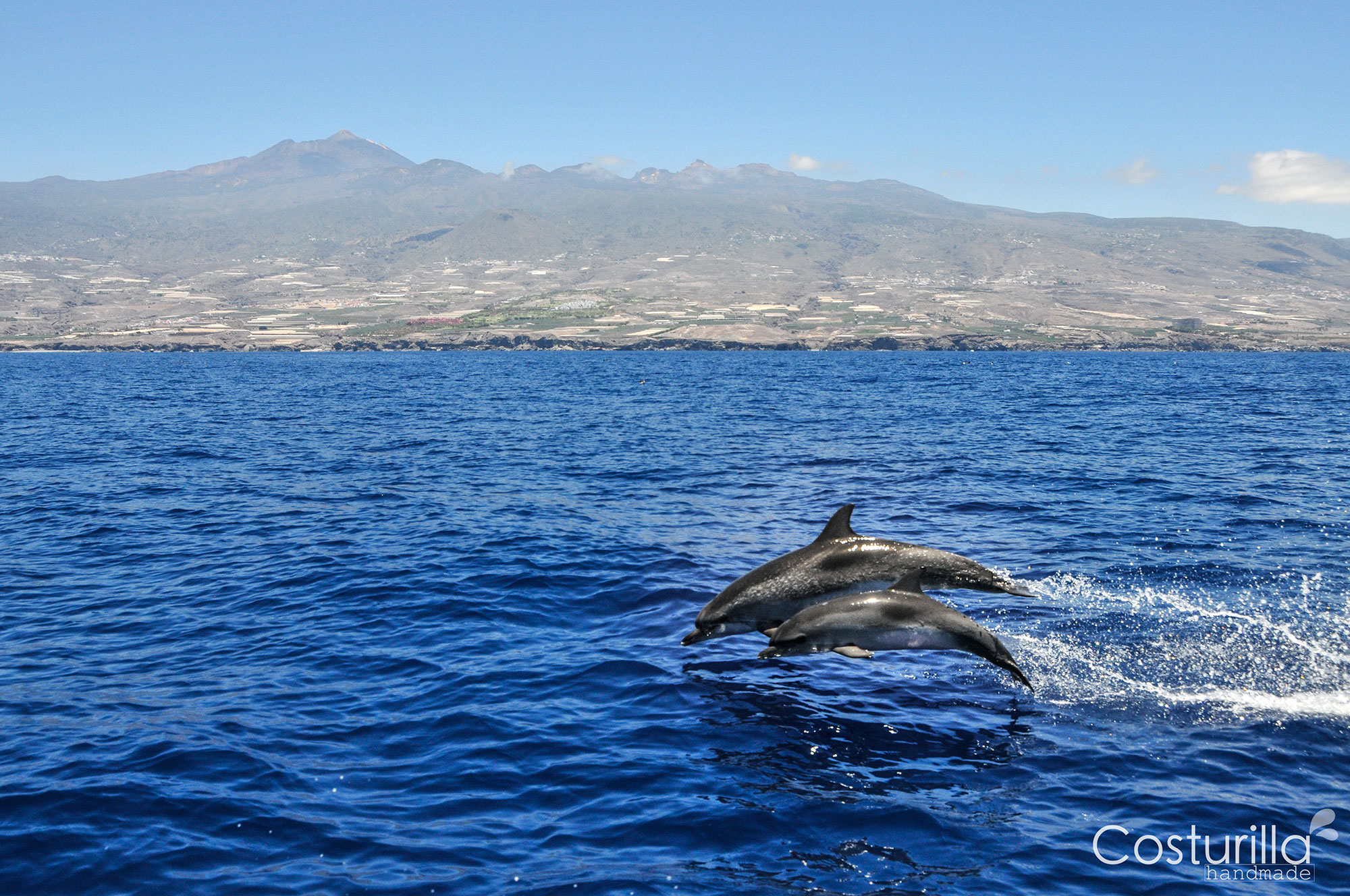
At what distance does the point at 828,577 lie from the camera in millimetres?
15359

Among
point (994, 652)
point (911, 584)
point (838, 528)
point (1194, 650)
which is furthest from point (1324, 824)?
point (838, 528)

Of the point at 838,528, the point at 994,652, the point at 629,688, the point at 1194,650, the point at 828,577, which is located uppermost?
the point at 838,528

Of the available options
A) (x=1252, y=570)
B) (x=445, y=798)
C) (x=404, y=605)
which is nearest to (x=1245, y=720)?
(x=1252, y=570)

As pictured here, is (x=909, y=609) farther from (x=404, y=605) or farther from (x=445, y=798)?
(x=404, y=605)

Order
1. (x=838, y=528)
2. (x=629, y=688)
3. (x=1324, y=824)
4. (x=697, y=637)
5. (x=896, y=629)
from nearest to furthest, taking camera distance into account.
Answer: (x=1324, y=824), (x=896, y=629), (x=629, y=688), (x=838, y=528), (x=697, y=637)

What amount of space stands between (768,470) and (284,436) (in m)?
32.4

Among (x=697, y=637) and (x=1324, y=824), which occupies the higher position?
(x=697, y=637)

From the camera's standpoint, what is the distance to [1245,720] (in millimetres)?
13531

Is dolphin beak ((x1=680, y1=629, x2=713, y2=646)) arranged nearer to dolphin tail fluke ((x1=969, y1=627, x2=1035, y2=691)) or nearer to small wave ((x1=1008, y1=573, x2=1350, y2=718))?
dolphin tail fluke ((x1=969, y1=627, x2=1035, y2=691))

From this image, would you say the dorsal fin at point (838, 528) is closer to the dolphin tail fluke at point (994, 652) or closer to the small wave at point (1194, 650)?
the dolphin tail fluke at point (994, 652)

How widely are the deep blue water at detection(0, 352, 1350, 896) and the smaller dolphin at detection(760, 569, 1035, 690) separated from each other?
1.31 m

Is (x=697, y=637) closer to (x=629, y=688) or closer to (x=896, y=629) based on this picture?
(x=629, y=688)

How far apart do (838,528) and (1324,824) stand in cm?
778

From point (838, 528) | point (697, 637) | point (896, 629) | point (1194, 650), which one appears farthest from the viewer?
point (1194, 650)
